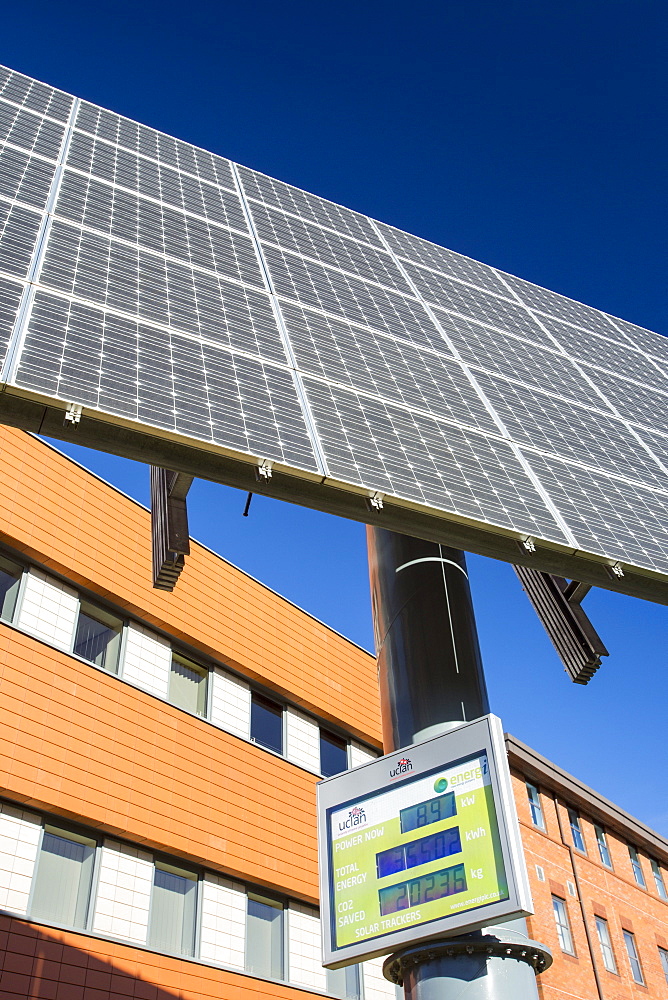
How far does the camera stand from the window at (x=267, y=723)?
21484mm

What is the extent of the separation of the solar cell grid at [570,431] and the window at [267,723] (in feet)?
39.6

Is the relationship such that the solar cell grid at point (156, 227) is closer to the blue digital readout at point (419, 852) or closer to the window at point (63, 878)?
the blue digital readout at point (419, 852)

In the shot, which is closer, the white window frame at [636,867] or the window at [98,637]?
the window at [98,637]

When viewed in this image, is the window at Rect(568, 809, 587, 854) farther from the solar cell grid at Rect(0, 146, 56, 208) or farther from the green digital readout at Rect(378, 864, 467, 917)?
the solar cell grid at Rect(0, 146, 56, 208)

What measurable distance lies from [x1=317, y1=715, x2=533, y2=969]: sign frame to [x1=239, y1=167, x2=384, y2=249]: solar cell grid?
10.2m

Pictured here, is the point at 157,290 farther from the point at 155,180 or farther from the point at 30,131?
the point at 30,131

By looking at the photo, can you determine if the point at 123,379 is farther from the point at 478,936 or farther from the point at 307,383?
the point at 478,936

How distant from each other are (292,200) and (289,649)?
1113 cm

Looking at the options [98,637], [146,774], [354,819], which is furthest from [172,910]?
[354,819]

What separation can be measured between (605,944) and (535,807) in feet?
20.3

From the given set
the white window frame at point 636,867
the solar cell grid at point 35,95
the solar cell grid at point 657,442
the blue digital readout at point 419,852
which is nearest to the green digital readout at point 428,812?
the blue digital readout at point 419,852

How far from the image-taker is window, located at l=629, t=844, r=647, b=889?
4250cm

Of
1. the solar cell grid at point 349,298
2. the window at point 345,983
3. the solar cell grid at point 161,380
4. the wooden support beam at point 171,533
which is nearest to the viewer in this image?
the solar cell grid at point 161,380

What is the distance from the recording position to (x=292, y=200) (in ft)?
56.2
